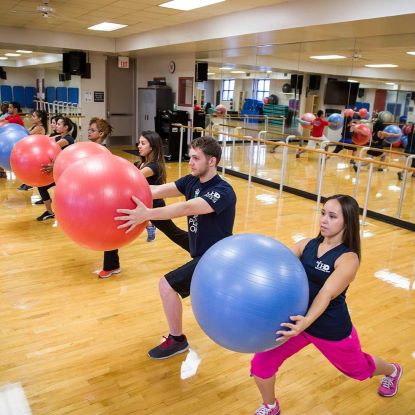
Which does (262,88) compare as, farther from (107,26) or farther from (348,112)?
(107,26)

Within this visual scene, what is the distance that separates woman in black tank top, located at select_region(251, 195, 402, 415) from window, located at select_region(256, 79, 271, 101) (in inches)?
283

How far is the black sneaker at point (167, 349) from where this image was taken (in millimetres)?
2580

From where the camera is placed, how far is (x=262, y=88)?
877 cm

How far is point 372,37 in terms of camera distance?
20.8ft

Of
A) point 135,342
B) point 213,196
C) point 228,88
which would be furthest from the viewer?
point 228,88

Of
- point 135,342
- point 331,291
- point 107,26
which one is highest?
point 107,26

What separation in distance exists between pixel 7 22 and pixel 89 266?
23.3 ft

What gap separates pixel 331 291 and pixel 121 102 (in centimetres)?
1124

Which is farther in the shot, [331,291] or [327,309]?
[327,309]

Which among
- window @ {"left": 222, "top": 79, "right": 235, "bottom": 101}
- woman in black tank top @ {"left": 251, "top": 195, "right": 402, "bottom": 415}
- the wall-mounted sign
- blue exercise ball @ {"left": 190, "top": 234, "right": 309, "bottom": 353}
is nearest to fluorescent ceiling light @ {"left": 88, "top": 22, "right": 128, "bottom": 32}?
window @ {"left": 222, "top": 79, "right": 235, "bottom": 101}

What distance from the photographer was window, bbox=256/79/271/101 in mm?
8590

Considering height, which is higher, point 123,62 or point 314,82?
point 123,62

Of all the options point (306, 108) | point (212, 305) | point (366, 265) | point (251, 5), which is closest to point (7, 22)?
point (251, 5)

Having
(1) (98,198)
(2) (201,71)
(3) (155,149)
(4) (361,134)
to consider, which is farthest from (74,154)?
(2) (201,71)
